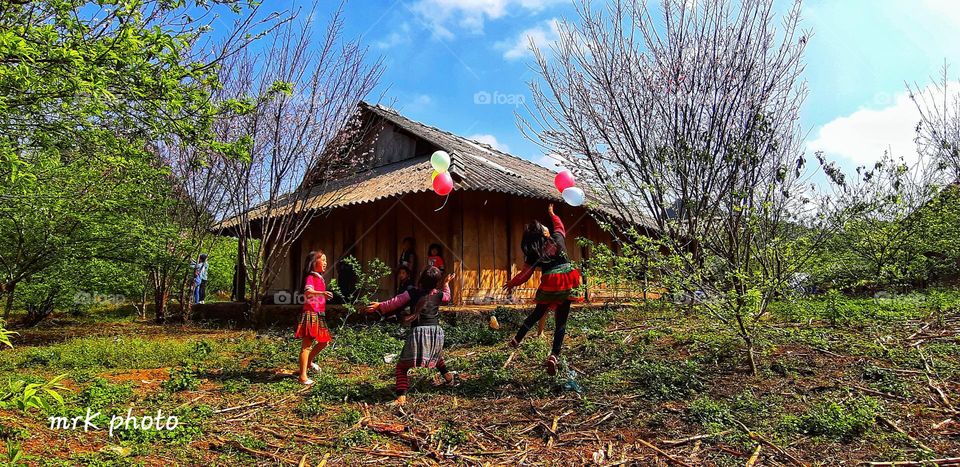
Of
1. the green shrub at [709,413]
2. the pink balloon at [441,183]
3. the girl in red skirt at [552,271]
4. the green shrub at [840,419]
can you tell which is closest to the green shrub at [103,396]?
the girl in red skirt at [552,271]

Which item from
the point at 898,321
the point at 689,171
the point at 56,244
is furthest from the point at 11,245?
the point at 898,321

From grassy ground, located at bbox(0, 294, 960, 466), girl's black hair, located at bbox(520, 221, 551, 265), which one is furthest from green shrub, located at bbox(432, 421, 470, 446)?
girl's black hair, located at bbox(520, 221, 551, 265)

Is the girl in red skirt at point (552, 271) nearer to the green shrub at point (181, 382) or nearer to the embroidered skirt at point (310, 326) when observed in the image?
the embroidered skirt at point (310, 326)

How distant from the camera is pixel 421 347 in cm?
505

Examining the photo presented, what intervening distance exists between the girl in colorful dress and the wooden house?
4143 mm

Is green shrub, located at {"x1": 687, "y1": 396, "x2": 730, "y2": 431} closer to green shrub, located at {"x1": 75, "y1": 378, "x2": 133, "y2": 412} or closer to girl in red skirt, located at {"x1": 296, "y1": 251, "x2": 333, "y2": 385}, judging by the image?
girl in red skirt, located at {"x1": 296, "y1": 251, "x2": 333, "y2": 385}

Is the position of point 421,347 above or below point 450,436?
above

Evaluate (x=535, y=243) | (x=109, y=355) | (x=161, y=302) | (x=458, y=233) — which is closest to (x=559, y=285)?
(x=535, y=243)

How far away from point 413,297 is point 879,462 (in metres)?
3.80

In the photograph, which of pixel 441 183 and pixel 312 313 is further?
pixel 441 183

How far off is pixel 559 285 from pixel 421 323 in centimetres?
157

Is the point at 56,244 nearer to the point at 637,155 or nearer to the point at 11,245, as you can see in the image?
the point at 11,245

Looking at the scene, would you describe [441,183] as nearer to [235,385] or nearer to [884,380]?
[235,385]

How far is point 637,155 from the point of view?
8.83 meters
